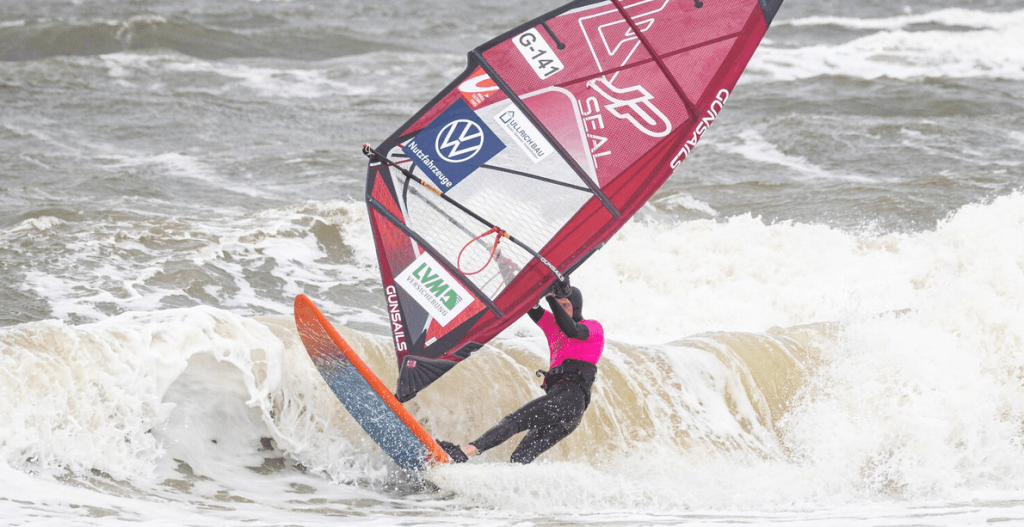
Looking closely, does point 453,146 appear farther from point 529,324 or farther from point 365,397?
point 529,324

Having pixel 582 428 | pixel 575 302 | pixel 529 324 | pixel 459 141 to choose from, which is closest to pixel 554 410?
pixel 575 302

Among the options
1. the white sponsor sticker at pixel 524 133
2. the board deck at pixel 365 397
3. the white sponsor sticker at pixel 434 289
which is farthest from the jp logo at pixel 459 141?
the board deck at pixel 365 397

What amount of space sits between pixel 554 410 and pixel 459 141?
1548 millimetres

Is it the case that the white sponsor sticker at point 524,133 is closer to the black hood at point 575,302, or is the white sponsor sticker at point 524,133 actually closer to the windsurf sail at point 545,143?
the windsurf sail at point 545,143

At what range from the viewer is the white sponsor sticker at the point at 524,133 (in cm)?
547

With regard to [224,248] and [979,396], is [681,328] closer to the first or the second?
[979,396]

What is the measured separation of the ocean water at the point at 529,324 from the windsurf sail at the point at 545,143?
32.9 inches

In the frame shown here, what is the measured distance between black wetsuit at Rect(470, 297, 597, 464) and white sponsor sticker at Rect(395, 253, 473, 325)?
519 mm

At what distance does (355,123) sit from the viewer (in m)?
14.2

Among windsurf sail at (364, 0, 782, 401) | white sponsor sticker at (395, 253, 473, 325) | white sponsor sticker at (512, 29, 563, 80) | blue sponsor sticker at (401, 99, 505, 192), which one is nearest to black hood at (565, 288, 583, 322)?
windsurf sail at (364, 0, 782, 401)

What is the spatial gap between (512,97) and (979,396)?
3.37m

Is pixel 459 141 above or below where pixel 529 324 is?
above

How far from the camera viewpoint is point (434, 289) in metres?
5.34

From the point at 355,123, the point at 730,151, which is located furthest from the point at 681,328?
the point at 355,123
